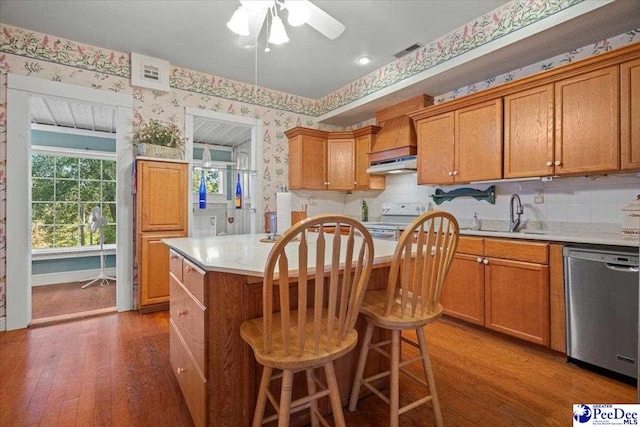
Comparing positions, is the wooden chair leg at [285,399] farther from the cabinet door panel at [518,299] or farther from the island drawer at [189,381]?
the cabinet door panel at [518,299]

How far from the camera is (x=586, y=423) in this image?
1.54 metres

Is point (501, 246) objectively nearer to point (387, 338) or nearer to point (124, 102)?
point (387, 338)

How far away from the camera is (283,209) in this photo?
221 centimetres

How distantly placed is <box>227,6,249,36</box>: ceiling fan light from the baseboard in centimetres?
451

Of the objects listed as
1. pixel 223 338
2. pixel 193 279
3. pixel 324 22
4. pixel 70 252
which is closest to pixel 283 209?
pixel 193 279

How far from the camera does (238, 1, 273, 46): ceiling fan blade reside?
6.12 ft

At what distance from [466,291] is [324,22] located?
2.43 meters

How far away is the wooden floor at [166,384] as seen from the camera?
159cm

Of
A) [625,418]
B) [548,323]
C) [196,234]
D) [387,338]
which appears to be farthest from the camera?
[196,234]

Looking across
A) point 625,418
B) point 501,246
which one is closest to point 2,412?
point 625,418

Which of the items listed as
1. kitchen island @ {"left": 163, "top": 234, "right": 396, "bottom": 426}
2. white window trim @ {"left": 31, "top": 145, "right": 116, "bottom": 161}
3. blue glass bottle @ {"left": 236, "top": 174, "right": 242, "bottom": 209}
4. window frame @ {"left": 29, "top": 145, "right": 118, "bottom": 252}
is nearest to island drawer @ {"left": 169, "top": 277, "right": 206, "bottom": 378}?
kitchen island @ {"left": 163, "top": 234, "right": 396, "bottom": 426}

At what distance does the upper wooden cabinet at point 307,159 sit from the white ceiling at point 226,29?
85 cm

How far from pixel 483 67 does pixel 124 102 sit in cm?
354

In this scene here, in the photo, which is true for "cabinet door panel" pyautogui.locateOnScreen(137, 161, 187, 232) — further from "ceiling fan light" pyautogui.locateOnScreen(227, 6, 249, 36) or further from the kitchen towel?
"ceiling fan light" pyautogui.locateOnScreen(227, 6, 249, 36)
